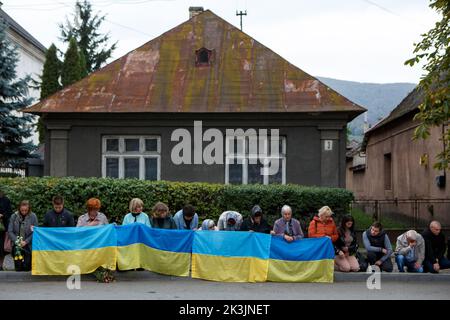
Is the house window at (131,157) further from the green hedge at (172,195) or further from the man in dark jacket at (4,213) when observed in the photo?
the man in dark jacket at (4,213)

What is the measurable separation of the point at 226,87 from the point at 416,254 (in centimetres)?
919

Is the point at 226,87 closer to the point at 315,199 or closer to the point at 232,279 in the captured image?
the point at 315,199

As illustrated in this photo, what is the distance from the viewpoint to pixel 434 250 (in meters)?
15.0

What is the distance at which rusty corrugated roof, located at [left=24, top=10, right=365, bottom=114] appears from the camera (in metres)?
21.1

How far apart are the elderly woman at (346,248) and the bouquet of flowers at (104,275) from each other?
4.73 m

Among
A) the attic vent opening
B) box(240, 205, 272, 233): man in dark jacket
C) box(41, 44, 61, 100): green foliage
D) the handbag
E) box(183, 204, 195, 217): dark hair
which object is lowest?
the handbag

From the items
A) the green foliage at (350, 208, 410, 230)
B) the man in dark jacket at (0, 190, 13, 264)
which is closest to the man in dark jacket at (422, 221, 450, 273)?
the green foliage at (350, 208, 410, 230)

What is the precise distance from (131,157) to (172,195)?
504 centimetres

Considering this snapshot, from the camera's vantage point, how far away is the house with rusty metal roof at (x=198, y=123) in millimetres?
21188

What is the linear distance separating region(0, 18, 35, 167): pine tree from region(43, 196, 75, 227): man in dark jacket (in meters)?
10.4

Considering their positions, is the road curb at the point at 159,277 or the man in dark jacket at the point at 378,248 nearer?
the road curb at the point at 159,277

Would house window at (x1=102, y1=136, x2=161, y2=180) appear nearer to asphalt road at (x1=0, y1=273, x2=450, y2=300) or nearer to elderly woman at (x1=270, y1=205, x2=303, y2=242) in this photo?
elderly woman at (x1=270, y1=205, x2=303, y2=242)

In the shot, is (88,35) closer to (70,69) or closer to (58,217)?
(70,69)

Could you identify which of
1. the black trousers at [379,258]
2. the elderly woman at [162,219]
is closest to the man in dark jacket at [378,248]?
the black trousers at [379,258]
